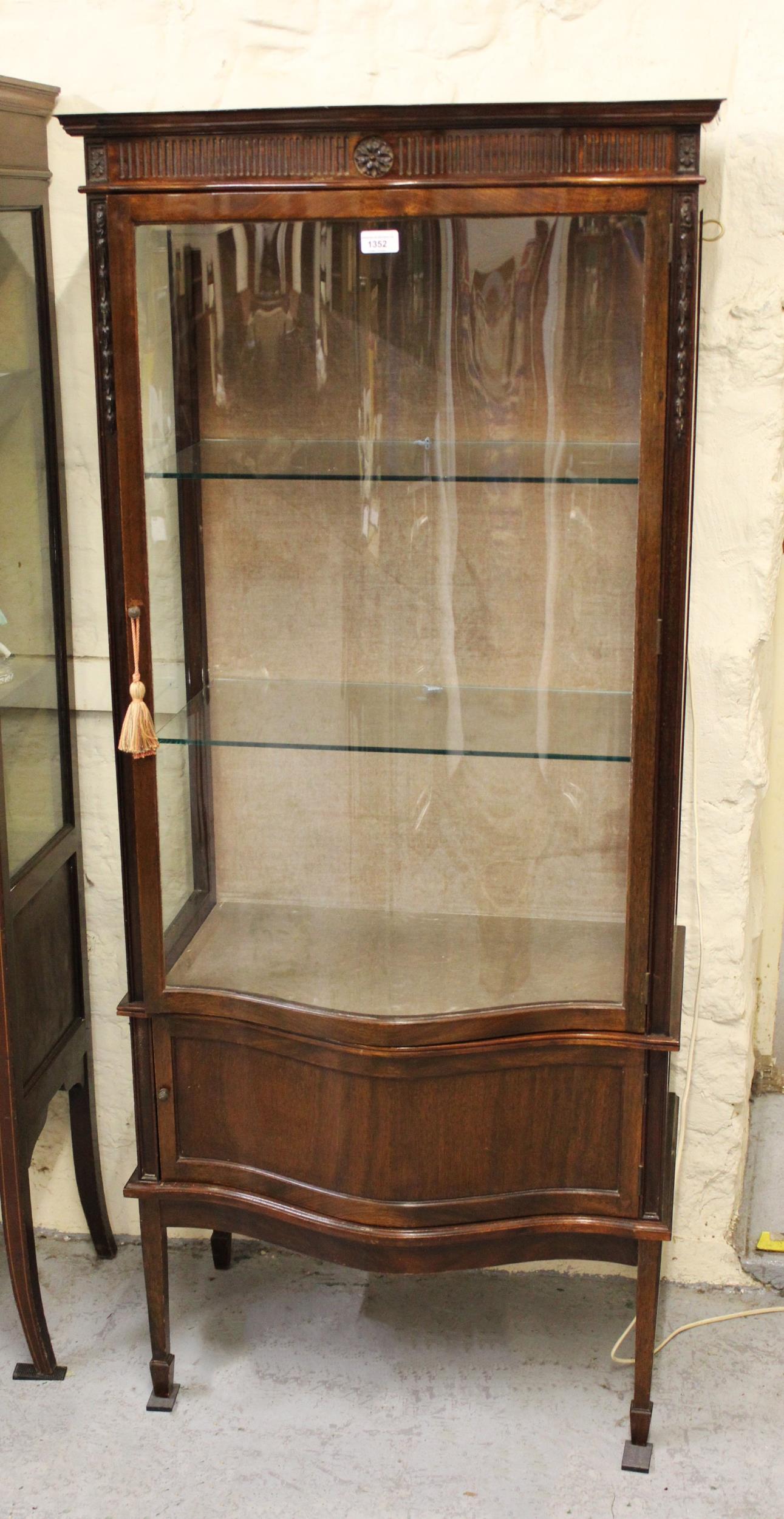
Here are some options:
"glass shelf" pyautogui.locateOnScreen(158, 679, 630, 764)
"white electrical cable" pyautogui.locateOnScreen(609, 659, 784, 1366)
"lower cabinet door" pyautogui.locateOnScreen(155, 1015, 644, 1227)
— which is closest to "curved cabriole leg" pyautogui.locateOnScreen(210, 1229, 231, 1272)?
"lower cabinet door" pyautogui.locateOnScreen(155, 1015, 644, 1227)

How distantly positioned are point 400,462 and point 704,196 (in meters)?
0.65

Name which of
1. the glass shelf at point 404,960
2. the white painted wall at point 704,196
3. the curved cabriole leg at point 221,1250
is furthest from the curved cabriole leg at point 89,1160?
the glass shelf at point 404,960

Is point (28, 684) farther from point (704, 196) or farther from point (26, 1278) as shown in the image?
point (704, 196)

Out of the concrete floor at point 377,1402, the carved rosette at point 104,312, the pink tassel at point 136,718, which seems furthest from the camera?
the concrete floor at point 377,1402

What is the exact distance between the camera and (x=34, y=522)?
2250 millimetres

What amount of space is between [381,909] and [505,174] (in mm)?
1004

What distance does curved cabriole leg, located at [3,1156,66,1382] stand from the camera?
87.4 inches

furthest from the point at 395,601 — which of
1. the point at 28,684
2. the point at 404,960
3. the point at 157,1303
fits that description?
the point at 157,1303

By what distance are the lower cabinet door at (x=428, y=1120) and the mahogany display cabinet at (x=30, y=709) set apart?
0.29m

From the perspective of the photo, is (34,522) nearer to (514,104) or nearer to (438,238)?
(438,238)

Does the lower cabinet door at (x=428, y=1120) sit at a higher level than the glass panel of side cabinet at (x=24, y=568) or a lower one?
lower

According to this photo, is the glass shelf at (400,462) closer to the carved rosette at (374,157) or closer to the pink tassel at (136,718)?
the pink tassel at (136,718)

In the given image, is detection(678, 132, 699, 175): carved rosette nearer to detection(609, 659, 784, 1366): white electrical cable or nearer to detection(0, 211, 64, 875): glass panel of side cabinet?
detection(609, 659, 784, 1366): white electrical cable

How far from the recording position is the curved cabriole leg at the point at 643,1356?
2.05 metres
